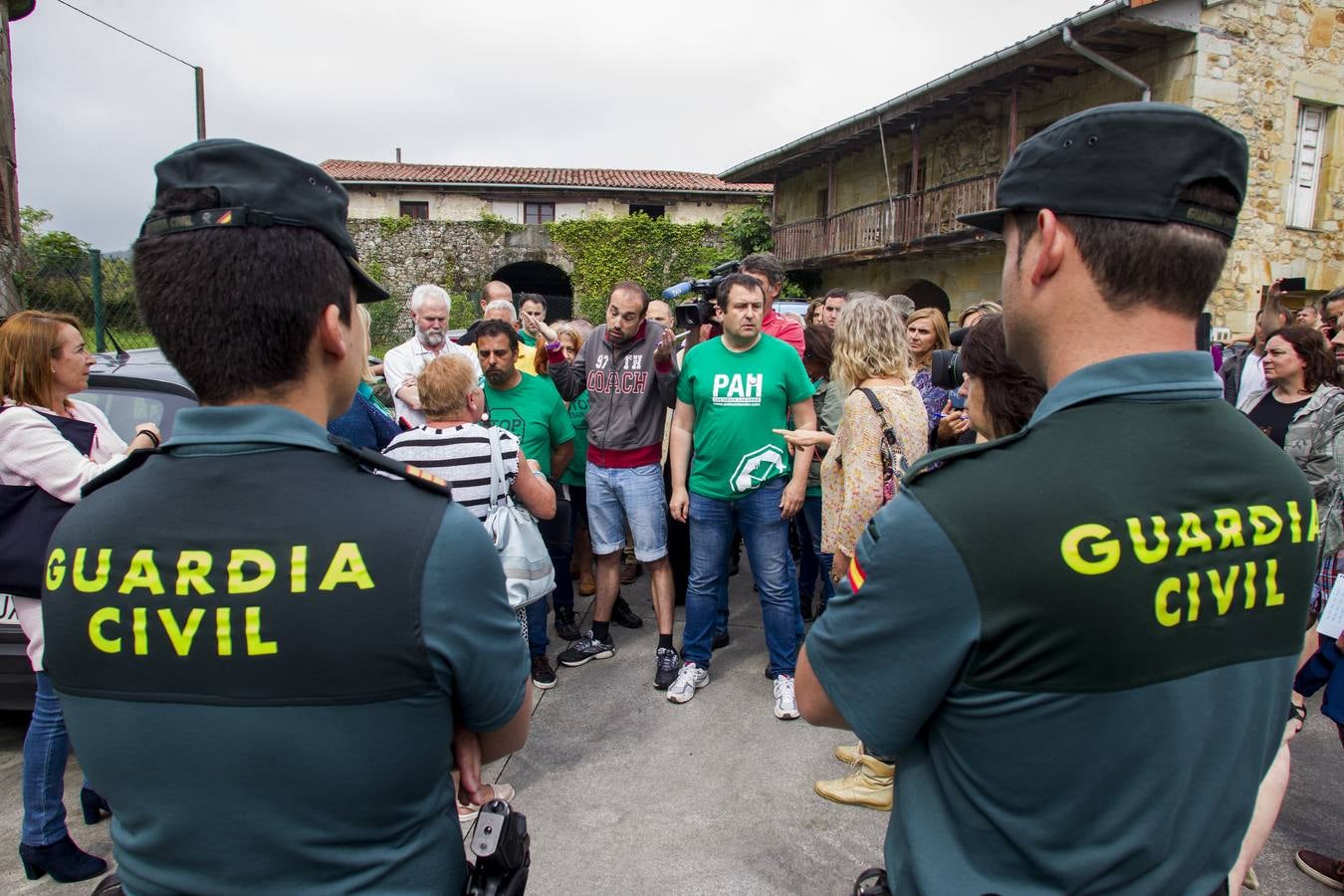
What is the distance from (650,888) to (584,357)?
2.93 m

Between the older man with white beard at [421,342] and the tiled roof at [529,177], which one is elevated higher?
the tiled roof at [529,177]

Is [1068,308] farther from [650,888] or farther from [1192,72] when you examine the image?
[1192,72]

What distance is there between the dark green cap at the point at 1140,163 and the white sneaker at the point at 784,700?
3.09m

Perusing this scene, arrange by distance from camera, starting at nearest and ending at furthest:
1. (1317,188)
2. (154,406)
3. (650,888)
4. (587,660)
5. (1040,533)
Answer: (1040,533) < (650,888) < (154,406) < (587,660) < (1317,188)

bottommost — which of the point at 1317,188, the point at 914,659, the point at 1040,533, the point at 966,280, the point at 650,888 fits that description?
the point at 650,888

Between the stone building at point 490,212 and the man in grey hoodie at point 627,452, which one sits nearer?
the man in grey hoodie at point 627,452

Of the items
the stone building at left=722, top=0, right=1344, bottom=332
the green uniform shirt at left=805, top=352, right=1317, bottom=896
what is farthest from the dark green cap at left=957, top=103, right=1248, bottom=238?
the stone building at left=722, top=0, right=1344, bottom=332

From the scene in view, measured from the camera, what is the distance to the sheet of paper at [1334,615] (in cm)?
266

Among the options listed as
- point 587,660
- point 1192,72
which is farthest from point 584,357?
point 1192,72

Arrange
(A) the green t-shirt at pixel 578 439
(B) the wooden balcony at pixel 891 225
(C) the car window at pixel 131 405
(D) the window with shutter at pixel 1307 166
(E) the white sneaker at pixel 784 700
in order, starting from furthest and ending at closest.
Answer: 1. (B) the wooden balcony at pixel 891 225
2. (D) the window with shutter at pixel 1307 166
3. (A) the green t-shirt at pixel 578 439
4. (E) the white sneaker at pixel 784 700
5. (C) the car window at pixel 131 405

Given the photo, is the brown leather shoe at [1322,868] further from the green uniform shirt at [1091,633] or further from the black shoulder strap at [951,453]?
the black shoulder strap at [951,453]

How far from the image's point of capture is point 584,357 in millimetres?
4695

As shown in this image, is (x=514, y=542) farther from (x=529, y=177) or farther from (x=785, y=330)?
(x=529, y=177)

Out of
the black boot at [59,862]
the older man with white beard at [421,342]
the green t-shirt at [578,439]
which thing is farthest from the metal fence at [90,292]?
the black boot at [59,862]
